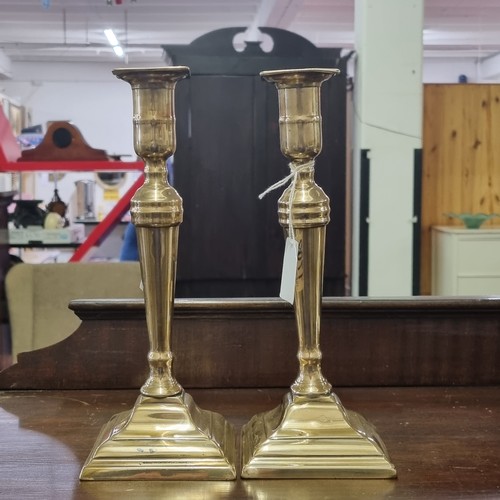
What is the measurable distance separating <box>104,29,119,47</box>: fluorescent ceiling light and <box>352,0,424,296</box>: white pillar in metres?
3.78

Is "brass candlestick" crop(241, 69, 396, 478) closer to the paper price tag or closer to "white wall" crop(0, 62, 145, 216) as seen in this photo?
the paper price tag

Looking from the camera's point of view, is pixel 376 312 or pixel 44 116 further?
pixel 44 116

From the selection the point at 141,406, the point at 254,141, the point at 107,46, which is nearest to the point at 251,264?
the point at 254,141

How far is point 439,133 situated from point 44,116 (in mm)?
6760

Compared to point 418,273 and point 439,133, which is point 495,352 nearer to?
point 418,273

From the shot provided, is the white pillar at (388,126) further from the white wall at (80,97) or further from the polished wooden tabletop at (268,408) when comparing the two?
the white wall at (80,97)

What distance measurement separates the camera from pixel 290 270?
85 cm

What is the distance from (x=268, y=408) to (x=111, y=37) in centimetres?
653

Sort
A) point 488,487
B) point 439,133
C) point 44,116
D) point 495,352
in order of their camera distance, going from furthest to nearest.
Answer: point 44,116 → point 439,133 → point 495,352 → point 488,487

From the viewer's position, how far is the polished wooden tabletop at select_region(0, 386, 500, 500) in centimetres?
80

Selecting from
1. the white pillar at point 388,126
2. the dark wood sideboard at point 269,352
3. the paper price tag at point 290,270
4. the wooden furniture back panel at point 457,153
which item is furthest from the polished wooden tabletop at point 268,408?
the wooden furniture back panel at point 457,153

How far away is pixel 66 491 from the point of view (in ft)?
2.62

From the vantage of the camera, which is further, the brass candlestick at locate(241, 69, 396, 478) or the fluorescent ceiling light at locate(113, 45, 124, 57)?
the fluorescent ceiling light at locate(113, 45, 124, 57)

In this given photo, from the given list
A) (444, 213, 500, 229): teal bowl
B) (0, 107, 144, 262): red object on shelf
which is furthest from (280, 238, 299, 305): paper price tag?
(444, 213, 500, 229): teal bowl
